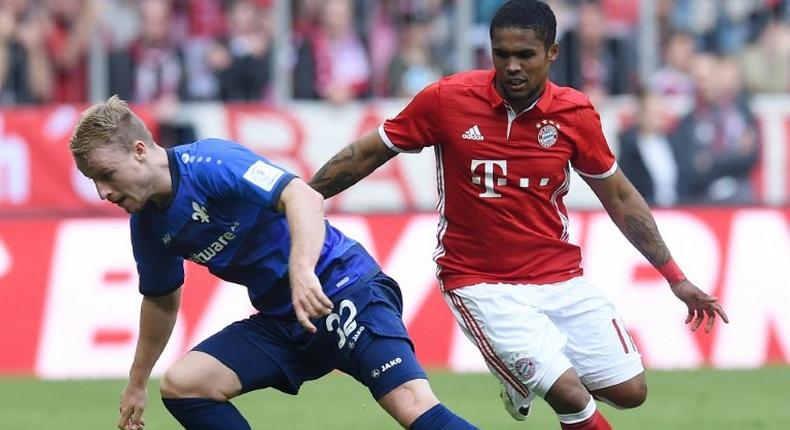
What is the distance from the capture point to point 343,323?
248 inches

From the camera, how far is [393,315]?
21.1 ft

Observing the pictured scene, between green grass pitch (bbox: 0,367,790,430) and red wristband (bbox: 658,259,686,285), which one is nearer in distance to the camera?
red wristband (bbox: 658,259,686,285)

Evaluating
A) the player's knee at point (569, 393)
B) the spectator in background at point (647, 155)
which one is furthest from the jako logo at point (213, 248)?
the spectator in background at point (647, 155)

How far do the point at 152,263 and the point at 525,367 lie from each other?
169cm

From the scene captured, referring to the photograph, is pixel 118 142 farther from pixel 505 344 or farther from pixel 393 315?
pixel 505 344

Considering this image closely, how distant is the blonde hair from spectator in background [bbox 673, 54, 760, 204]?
8777 millimetres

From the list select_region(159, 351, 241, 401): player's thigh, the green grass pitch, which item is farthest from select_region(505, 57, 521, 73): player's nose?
the green grass pitch

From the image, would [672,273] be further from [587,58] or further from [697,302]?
[587,58]

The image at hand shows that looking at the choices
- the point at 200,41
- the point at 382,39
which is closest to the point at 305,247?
the point at 382,39

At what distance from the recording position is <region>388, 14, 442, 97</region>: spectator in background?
47.9ft

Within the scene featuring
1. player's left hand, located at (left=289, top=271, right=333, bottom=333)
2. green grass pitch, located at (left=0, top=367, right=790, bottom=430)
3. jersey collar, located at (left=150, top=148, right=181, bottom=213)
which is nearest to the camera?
player's left hand, located at (left=289, top=271, right=333, bottom=333)

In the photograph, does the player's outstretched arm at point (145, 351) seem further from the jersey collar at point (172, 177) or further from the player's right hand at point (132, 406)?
the jersey collar at point (172, 177)

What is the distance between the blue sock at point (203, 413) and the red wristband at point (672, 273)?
7.02 ft

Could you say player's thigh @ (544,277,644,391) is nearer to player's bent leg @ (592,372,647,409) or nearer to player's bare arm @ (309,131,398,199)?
player's bent leg @ (592,372,647,409)
